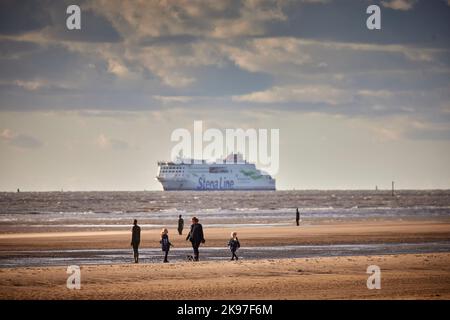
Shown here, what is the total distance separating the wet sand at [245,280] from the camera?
20.8m

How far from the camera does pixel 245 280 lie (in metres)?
23.7

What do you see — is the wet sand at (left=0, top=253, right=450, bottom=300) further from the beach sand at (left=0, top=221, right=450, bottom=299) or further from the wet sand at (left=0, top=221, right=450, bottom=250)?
the wet sand at (left=0, top=221, right=450, bottom=250)

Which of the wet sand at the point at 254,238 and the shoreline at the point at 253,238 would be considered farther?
the wet sand at the point at 254,238

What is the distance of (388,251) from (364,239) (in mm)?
8799

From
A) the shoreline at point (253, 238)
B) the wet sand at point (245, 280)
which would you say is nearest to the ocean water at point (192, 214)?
the shoreline at point (253, 238)

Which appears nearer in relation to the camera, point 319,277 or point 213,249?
point 319,277

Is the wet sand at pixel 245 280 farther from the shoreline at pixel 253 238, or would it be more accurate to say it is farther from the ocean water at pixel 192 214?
the ocean water at pixel 192 214

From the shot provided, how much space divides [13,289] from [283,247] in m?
19.0

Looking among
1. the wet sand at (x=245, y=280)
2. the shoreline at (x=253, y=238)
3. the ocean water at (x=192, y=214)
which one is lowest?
the wet sand at (x=245, y=280)
